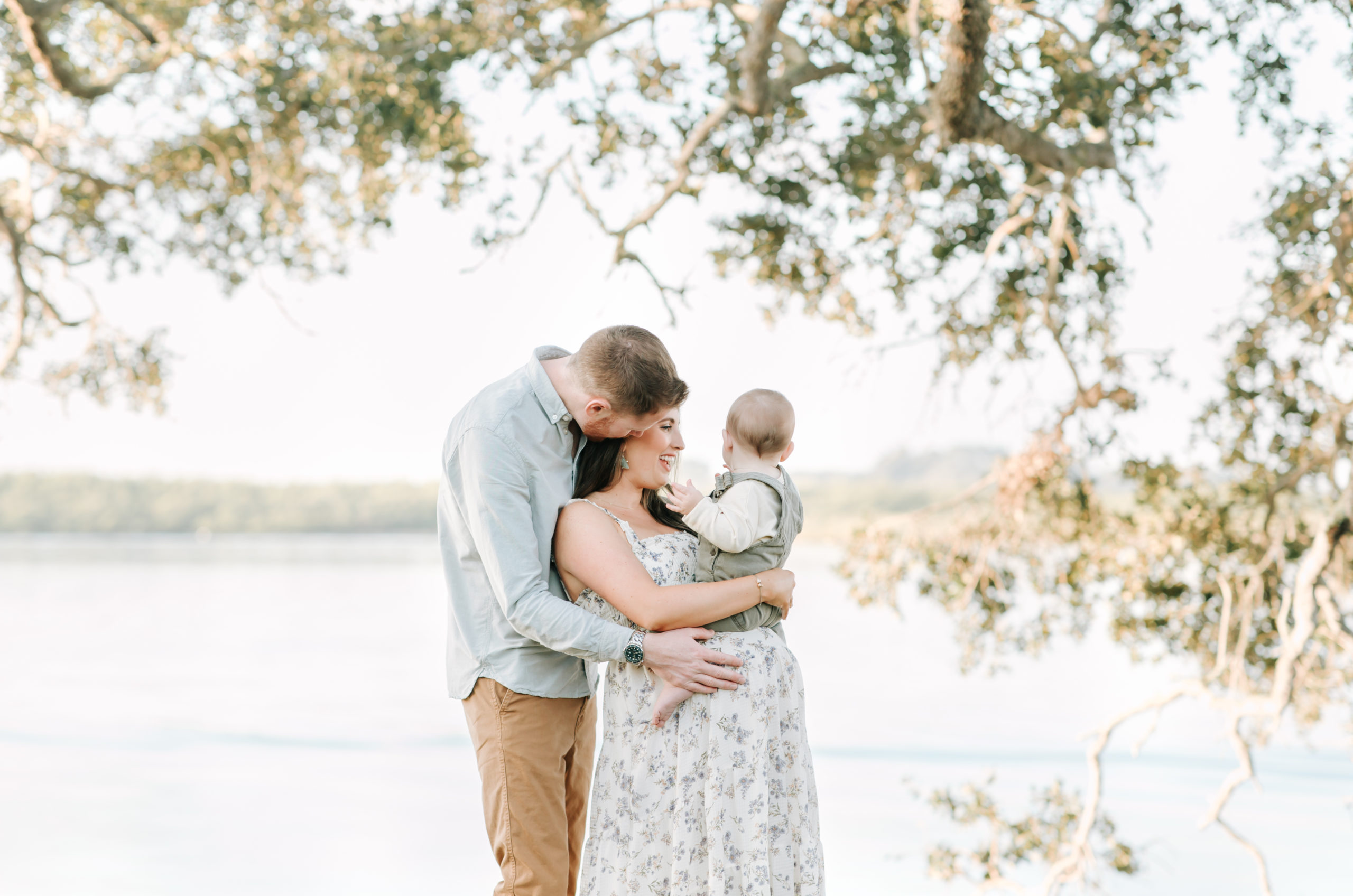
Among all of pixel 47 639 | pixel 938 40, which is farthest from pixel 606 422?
pixel 47 639

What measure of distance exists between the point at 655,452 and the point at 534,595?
36 centimetres

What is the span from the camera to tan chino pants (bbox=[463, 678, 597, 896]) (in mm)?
2078

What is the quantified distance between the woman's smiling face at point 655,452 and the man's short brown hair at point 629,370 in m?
0.07

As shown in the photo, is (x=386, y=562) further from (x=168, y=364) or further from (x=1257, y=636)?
(x=1257, y=636)

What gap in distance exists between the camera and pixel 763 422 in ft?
6.89

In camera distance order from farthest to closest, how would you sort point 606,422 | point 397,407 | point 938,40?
1. point 397,407
2. point 938,40
3. point 606,422

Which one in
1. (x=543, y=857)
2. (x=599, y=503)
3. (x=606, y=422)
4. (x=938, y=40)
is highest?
(x=938, y=40)

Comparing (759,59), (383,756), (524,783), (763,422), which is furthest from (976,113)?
(383,756)

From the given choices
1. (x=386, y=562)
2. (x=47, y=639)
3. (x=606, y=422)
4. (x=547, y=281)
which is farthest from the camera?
(x=386, y=562)

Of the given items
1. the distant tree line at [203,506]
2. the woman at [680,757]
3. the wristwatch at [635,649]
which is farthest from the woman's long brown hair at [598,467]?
the distant tree line at [203,506]

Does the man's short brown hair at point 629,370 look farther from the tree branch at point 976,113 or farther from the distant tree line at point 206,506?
the distant tree line at point 206,506

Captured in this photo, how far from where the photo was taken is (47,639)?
17859 millimetres

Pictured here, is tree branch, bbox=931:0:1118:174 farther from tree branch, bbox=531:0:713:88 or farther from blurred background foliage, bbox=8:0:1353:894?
tree branch, bbox=531:0:713:88

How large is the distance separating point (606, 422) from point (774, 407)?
0.31 m
